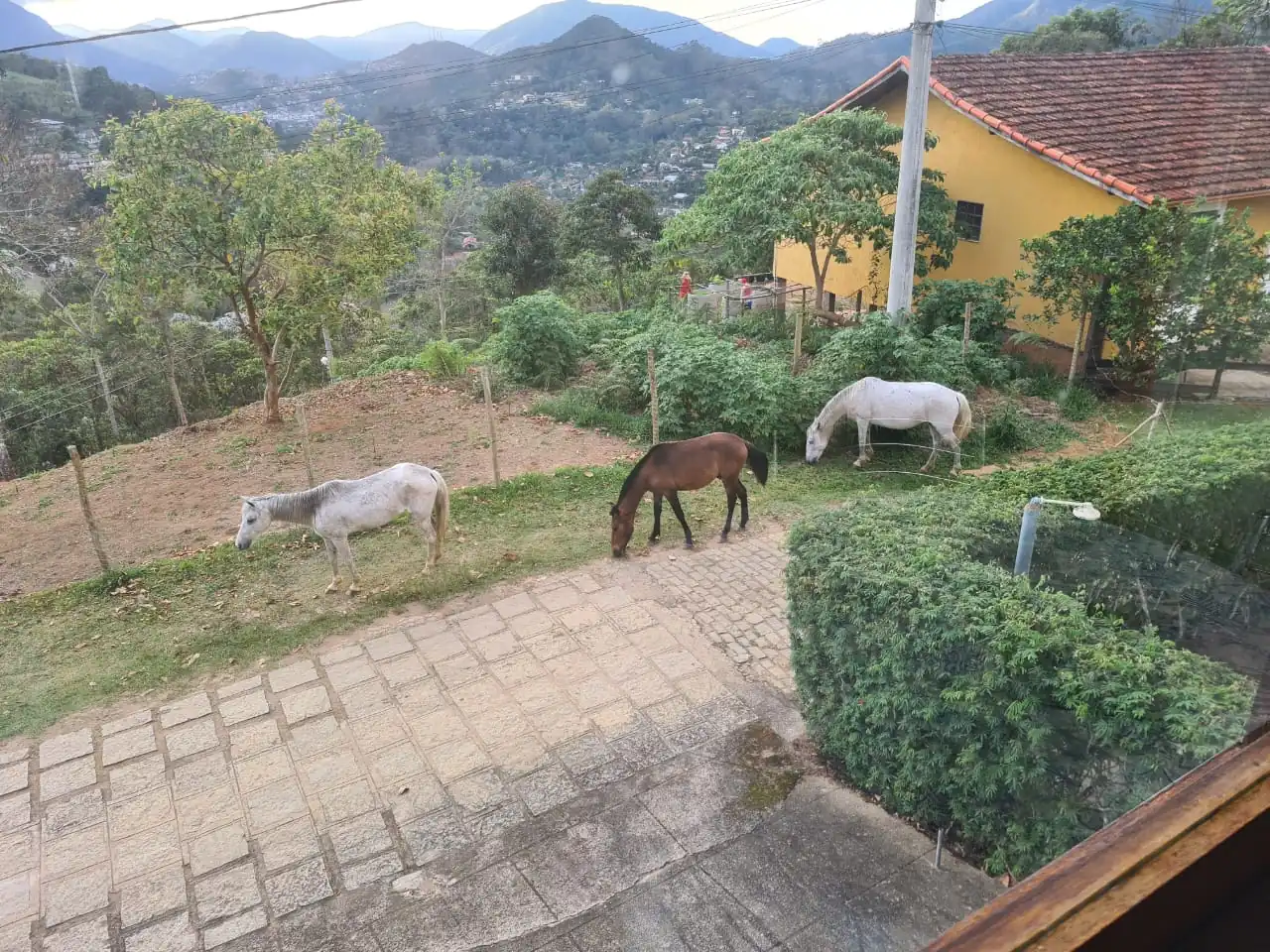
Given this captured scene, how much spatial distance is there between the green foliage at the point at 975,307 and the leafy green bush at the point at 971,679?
25.8ft

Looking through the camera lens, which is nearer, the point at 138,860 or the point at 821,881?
the point at 821,881

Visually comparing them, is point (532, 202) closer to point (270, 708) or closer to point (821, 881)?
point (270, 708)

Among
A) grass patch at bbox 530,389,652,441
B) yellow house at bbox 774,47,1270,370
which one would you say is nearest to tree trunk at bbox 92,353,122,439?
grass patch at bbox 530,389,652,441

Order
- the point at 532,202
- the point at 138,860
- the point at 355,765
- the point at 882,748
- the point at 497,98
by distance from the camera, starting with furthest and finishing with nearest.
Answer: the point at 497,98 → the point at 532,202 → the point at 355,765 → the point at 138,860 → the point at 882,748

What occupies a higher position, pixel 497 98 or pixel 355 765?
pixel 497 98

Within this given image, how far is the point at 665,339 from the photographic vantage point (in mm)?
10383

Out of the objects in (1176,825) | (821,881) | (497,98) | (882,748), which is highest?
(497,98)

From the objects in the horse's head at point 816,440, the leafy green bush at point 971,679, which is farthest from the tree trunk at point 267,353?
the leafy green bush at point 971,679

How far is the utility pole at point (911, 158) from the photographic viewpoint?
895cm

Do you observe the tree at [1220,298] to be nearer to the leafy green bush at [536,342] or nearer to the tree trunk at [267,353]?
the leafy green bush at [536,342]

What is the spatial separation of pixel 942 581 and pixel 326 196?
366 inches

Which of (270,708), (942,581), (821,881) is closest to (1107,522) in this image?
(942,581)

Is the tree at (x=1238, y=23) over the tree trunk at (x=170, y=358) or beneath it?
over

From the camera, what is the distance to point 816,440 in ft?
29.1
